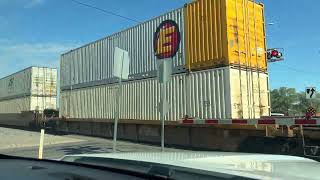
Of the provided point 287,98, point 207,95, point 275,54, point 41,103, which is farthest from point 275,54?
point 287,98

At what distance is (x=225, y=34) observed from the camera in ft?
55.2

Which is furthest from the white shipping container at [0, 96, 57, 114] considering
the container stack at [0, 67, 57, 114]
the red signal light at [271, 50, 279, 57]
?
the red signal light at [271, 50, 279, 57]

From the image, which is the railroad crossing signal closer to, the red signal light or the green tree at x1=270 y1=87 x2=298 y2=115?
the red signal light

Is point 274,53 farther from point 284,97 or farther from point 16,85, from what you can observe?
point 284,97

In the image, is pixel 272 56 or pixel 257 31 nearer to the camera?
pixel 257 31

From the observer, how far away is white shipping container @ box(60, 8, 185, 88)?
19.9 m

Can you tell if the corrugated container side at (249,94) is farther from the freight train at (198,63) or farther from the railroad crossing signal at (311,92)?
the railroad crossing signal at (311,92)

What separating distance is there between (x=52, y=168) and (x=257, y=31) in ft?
53.9

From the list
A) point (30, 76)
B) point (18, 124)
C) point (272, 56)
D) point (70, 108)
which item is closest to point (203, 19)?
point (272, 56)

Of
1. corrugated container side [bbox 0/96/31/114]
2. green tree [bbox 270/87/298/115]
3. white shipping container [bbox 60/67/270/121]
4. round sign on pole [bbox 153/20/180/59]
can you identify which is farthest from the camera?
green tree [bbox 270/87/298/115]

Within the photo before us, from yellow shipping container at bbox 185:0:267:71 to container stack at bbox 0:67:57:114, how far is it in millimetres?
22171

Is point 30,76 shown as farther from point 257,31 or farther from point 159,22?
point 257,31

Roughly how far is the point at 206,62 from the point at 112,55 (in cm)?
768

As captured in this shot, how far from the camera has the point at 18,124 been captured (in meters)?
40.1
